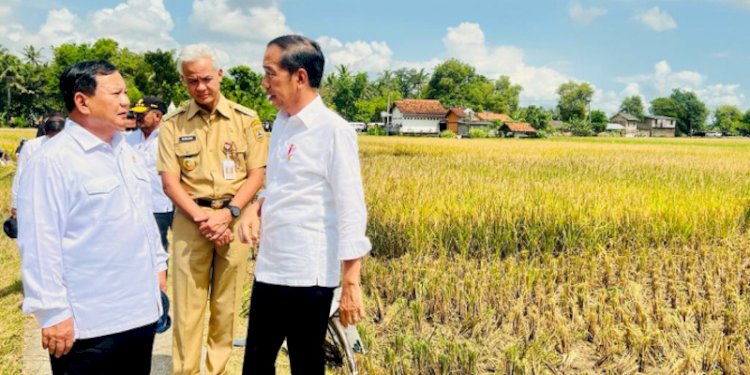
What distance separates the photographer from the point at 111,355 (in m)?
1.65

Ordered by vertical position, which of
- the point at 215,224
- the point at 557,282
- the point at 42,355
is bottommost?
the point at 42,355

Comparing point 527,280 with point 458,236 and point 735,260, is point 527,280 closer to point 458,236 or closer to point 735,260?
point 458,236

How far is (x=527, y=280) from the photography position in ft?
12.6

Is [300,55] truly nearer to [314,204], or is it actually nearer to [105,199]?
[314,204]

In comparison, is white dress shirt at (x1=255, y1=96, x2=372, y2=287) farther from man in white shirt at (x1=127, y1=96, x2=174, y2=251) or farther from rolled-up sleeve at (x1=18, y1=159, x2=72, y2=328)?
man in white shirt at (x1=127, y1=96, x2=174, y2=251)

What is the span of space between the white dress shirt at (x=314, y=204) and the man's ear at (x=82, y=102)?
62cm

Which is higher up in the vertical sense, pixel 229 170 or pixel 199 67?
pixel 199 67

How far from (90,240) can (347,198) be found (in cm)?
80

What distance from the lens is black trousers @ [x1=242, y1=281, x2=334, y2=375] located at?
181 cm

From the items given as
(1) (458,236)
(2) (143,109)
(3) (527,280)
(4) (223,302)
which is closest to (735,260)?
(3) (527,280)

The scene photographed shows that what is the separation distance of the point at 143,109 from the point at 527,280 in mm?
3069

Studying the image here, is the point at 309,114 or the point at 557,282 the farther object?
the point at 557,282

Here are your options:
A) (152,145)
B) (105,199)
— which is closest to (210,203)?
(105,199)

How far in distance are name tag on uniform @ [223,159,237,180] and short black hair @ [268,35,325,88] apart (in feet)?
3.20
